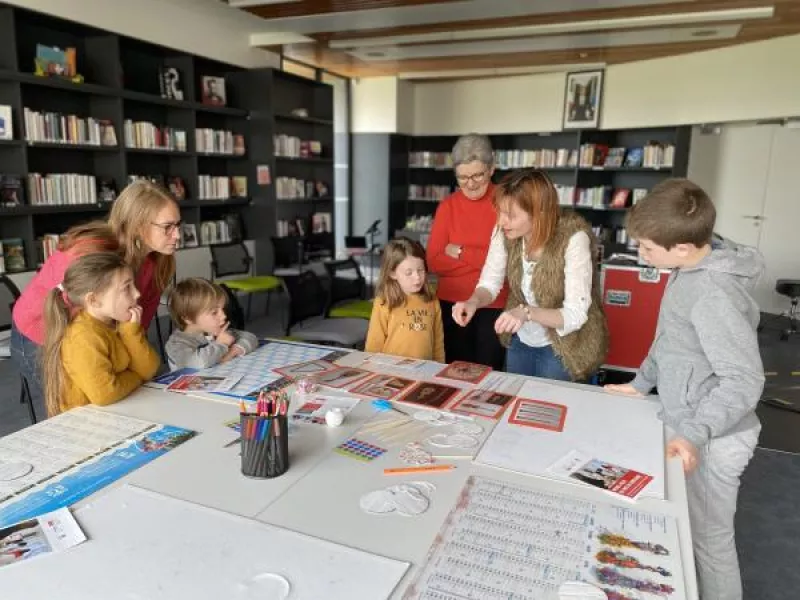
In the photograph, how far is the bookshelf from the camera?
434 cm

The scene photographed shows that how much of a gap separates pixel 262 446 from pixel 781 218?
280 inches

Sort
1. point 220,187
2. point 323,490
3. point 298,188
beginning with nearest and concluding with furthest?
point 323,490 < point 220,187 < point 298,188

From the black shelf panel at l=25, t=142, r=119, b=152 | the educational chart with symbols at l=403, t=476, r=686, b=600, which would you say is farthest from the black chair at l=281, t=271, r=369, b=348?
the educational chart with symbols at l=403, t=476, r=686, b=600

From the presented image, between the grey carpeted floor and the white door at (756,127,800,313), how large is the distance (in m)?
2.44

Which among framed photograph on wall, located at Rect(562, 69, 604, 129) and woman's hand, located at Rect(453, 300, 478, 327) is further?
framed photograph on wall, located at Rect(562, 69, 604, 129)

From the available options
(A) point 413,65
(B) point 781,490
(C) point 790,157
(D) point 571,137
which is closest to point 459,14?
(A) point 413,65

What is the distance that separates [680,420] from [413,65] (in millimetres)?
7329

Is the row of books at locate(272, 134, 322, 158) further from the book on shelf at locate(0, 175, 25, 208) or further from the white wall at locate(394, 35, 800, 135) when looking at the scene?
the book on shelf at locate(0, 175, 25, 208)

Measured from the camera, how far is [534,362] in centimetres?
223

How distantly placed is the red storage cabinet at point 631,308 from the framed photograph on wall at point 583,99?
13.8ft

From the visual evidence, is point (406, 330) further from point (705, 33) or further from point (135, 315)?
point (705, 33)

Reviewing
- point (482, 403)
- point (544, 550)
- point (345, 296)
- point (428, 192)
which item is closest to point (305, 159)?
point (428, 192)

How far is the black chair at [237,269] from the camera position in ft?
17.7

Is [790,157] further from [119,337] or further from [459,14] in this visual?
[119,337]
